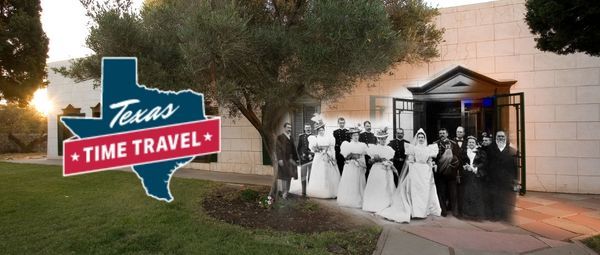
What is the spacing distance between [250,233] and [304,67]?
88.2 inches

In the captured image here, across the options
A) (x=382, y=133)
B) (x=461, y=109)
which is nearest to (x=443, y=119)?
(x=461, y=109)

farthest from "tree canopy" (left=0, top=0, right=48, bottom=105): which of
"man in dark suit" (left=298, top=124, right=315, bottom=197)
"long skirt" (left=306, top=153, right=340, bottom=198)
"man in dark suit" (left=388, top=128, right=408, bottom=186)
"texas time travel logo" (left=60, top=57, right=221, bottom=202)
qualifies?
"man in dark suit" (left=388, top=128, right=408, bottom=186)

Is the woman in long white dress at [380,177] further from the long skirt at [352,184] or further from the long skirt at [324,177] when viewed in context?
the long skirt at [324,177]

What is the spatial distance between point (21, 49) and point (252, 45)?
19.3 ft

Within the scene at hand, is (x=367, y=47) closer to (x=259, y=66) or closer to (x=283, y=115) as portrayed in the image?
(x=259, y=66)

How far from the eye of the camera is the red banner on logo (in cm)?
309

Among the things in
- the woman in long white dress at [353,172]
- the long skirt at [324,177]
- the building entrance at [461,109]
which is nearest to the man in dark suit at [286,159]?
the long skirt at [324,177]

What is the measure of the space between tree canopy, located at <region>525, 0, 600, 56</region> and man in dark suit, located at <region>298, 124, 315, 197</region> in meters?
3.31

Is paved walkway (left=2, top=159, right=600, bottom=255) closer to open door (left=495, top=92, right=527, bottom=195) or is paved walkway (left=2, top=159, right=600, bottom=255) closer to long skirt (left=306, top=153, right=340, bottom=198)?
long skirt (left=306, top=153, right=340, bottom=198)

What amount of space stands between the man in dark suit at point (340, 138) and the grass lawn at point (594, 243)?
323 centimetres

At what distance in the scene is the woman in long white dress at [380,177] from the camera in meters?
5.27

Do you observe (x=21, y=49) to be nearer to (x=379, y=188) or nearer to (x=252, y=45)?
(x=252, y=45)

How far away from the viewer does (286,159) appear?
5848mm

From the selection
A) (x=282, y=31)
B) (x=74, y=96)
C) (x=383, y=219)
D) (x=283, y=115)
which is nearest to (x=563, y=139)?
(x=383, y=219)
